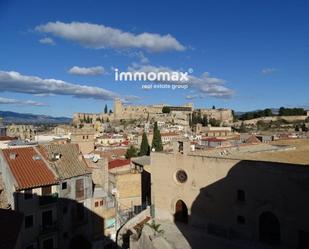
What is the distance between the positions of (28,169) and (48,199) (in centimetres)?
279

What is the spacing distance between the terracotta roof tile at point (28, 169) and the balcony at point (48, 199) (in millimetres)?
978

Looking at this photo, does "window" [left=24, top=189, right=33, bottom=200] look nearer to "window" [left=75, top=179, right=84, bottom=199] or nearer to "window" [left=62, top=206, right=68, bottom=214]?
"window" [left=62, top=206, right=68, bottom=214]

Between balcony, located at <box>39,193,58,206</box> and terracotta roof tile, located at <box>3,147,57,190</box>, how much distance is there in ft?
3.21

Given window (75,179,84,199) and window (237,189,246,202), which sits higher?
window (237,189,246,202)

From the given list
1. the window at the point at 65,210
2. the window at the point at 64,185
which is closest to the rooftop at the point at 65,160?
the window at the point at 64,185

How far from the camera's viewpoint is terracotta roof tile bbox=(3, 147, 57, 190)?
81.4ft

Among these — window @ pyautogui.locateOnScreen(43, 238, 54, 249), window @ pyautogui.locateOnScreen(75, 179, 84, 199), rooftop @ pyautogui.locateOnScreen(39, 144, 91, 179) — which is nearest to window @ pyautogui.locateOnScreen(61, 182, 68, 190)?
rooftop @ pyautogui.locateOnScreen(39, 144, 91, 179)

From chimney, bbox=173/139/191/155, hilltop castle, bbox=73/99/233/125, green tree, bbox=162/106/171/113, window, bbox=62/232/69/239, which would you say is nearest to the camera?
chimney, bbox=173/139/191/155

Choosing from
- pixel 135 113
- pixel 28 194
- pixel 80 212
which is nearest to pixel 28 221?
pixel 28 194

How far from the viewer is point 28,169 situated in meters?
26.2

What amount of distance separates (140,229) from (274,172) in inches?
385

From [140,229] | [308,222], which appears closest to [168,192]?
[140,229]

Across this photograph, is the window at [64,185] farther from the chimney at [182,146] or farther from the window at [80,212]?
the chimney at [182,146]

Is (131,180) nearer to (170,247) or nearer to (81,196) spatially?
(81,196)
